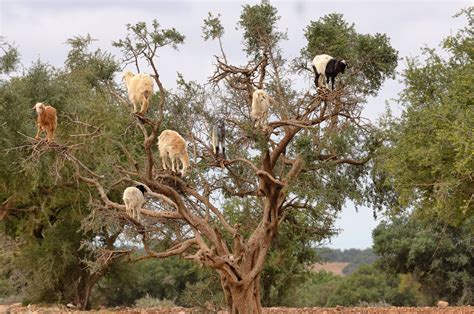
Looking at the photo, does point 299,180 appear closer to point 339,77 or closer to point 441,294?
point 339,77

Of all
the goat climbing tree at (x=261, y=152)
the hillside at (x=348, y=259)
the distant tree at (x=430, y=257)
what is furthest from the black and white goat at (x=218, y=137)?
the hillside at (x=348, y=259)

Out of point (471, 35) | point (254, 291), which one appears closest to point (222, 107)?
point (254, 291)

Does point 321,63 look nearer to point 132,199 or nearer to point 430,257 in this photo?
point 132,199

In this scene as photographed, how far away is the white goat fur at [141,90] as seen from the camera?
15461 mm

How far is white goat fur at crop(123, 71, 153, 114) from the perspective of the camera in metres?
15.5

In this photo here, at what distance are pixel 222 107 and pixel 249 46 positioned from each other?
1680 mm

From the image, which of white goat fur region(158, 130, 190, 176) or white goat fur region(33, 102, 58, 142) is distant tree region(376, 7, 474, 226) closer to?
white goat fur region(158, 130, 190, 176)

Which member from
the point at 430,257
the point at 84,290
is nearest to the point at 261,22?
the point at 84,290

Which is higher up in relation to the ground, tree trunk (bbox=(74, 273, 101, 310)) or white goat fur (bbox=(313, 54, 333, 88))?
white goat fur (bbox=(313, 54, 333, 88))

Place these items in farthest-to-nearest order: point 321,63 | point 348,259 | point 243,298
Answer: point 348,259 → point 243,298 → point 321,63

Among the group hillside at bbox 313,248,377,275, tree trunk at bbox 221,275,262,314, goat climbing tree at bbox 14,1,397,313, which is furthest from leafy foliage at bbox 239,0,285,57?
hillside at bbox 313,248,377,275

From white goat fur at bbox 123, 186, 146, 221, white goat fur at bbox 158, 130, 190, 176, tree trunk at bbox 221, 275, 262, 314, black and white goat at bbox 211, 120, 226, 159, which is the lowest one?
tree trunk at bbox 221, 275, 262, 314

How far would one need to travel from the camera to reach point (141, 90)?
15.5 m

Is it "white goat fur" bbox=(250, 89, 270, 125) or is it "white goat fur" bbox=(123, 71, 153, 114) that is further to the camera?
"white goat fur" bbox=(250, 89, 270, 125)
